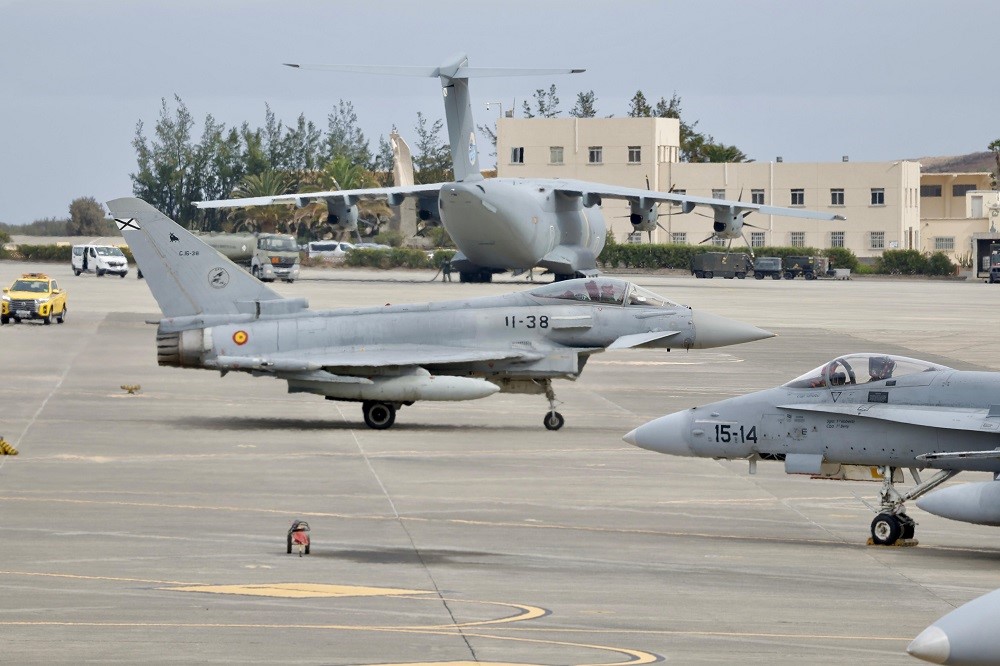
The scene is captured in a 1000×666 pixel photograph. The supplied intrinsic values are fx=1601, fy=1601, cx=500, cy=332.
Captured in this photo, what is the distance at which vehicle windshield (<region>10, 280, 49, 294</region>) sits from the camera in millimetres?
49812

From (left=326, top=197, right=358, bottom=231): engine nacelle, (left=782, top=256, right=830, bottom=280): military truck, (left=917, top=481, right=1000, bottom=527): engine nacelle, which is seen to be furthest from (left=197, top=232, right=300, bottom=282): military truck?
(left=917, top=481, right=1000, bottom=527): engine nacelle

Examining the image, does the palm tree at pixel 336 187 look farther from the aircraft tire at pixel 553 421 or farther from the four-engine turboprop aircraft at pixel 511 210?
the aircraft tire at pixel 553 421

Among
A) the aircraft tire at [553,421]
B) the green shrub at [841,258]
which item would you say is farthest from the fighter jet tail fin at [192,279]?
the green shrub at [841,258]

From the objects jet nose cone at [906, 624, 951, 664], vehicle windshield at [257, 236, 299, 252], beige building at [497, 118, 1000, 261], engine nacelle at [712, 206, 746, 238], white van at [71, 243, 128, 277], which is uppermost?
beige building at [497, 118, 1000, 261]

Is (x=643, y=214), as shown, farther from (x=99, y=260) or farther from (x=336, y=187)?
(x=336, y=187)

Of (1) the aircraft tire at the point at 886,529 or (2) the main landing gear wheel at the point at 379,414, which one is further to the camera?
(2) the main landing gear wheel at the point at 379,414

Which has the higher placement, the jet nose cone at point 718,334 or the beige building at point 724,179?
the beige building at point 724,179

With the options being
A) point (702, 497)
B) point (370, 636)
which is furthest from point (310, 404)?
point (370, 636)

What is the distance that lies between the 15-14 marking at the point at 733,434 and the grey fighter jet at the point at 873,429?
0.01 meters

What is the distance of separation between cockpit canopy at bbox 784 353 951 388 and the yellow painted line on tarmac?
5.37 meters

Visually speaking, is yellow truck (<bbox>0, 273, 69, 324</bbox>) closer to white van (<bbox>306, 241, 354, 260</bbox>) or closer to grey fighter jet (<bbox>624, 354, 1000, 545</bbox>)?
grey fighter jet (<bbox>624, 354, 1000, 545</bbox>)

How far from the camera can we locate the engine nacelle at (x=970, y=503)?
48.7 ft

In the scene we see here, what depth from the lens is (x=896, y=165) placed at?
112125 millimetres

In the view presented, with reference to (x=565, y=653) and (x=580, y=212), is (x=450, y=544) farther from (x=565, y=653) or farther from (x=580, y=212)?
(x=580, y=212)
